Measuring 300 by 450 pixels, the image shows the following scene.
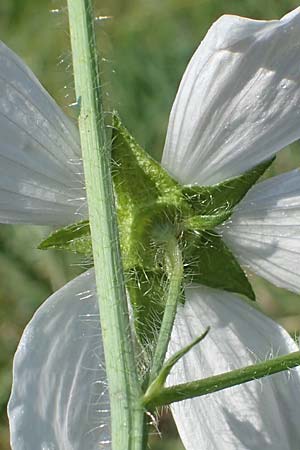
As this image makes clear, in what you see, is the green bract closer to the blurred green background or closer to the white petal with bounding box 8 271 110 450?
the white petal with bounding box 8 271 110 450

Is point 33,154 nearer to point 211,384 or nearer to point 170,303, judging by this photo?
point 170,303

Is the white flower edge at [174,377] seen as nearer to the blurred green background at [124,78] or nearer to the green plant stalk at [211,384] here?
the green plant stalk at [211,384]

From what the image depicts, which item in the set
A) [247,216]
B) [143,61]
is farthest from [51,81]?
[247,216]

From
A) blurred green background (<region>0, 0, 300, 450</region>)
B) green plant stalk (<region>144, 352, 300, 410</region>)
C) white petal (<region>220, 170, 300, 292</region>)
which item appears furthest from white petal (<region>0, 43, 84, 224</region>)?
blurred green background (<region>0, 0, 300, 450</region>)

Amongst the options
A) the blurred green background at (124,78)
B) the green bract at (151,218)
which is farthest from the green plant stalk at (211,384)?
the blurred green background at (124,78)

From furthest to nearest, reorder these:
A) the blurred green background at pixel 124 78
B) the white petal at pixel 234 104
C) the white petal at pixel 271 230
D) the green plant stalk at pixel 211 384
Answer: the blurred green background at pixel 124 78, the white petal at pixel 271 230, the white petal at pixel 234 104, the green plant stalk at pixel 211 384

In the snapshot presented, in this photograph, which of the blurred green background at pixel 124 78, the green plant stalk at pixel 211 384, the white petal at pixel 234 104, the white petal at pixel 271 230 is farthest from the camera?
the blurred green background at pixel 124 78
